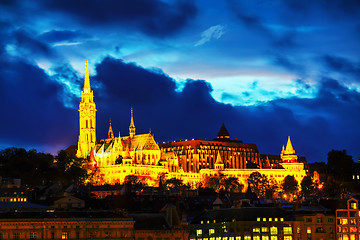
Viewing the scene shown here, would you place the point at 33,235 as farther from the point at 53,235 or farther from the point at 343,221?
the point at 343,221

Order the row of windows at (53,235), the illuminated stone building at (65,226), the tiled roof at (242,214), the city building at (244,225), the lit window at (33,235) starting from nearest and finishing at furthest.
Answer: the row of windows at (53,235) → the illuminated stone building at (65,226) → the lit window at (33,235) → the city building at (244,225) → the tiled roof at (242,214)

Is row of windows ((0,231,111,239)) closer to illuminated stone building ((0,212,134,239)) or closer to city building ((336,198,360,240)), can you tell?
illuminated stone building ((0,212,134,239))

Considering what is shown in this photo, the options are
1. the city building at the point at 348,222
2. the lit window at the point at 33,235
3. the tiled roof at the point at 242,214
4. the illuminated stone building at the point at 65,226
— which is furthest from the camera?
the city building at the point at 348,222

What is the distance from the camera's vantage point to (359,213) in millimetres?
174625

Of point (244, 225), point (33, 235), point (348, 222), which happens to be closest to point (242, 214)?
point (244, 225)

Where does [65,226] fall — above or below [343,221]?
below

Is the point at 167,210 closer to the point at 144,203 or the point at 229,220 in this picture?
the point at 229,220

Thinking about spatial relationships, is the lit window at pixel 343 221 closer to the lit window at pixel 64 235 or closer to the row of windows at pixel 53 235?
the row of windows at pixel 53 235

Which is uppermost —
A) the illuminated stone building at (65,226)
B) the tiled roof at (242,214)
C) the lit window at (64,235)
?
the tiled roof at (242,214)

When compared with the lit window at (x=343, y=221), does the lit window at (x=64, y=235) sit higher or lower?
lower

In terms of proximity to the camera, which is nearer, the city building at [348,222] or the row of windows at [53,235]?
the row of windows at [53,235]

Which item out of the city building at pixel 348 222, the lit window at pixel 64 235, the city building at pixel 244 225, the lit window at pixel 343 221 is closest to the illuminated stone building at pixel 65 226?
the lit window at pixel 64 235

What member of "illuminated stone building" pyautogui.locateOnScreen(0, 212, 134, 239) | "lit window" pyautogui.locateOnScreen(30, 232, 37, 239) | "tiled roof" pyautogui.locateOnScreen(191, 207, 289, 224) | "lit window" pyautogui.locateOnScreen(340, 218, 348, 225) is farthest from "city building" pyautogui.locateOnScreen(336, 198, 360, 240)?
"lit window" pyautogui.locateOnScreen(30, 232, 37, 239)

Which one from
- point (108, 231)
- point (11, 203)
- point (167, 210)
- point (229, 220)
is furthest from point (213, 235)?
point (11, 203)
